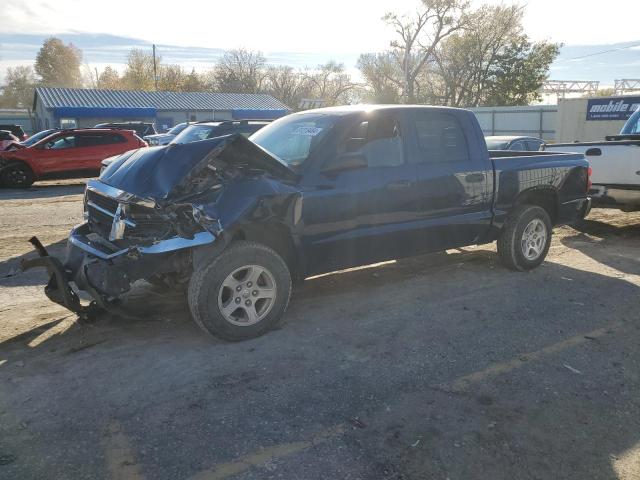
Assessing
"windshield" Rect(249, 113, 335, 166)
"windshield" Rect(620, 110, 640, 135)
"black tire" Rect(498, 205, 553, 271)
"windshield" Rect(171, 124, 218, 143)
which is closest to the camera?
"windshield" Rect(249, 113, 335, 166)

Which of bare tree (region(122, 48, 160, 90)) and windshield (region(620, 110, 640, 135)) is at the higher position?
bare tree (region(122, 48, 160, 90))

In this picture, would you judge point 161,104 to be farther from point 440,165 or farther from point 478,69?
point 440,165

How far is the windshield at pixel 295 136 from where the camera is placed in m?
4.85

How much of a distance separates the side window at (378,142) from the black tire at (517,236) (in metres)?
1.82

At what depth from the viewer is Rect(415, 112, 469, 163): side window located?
539 cm

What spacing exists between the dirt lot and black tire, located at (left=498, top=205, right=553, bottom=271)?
1.61 ft

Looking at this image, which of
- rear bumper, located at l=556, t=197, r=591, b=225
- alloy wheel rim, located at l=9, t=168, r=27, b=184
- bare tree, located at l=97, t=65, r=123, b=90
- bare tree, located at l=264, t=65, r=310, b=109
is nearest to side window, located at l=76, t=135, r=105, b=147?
alloy wheel rim, located at l=9, t=168, r=27, b=184

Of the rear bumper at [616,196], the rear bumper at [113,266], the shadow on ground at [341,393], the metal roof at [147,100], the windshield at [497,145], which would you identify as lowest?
the shadow on ground at [341,393]

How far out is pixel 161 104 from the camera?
136 ft

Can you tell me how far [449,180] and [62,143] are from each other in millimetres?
14495

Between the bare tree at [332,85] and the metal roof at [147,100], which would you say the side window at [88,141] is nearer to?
the metal roof at [147,100]

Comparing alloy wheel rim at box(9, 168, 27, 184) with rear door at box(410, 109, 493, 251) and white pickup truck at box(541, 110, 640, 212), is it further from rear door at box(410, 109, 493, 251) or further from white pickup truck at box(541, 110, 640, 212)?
white pickup truck at box(541, 110, 640, 212)

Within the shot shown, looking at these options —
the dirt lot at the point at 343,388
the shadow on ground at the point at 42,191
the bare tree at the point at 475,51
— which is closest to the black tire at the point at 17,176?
the shadow on ground at the point at 42,191

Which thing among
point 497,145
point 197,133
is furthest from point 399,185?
point 197,133
